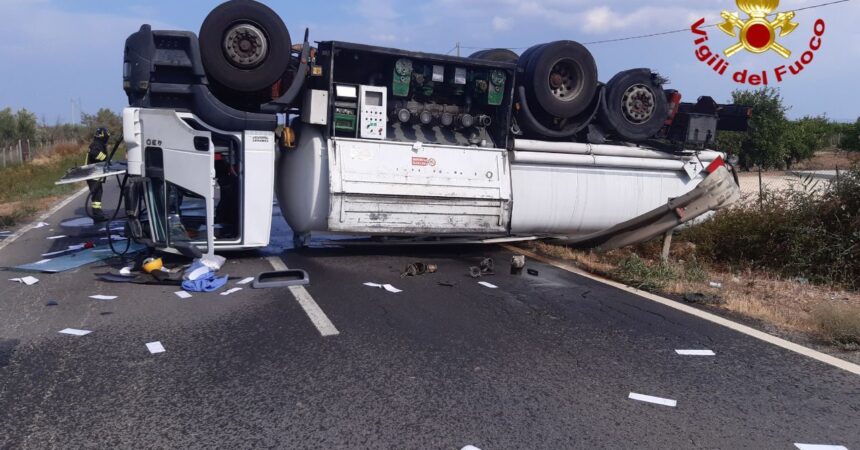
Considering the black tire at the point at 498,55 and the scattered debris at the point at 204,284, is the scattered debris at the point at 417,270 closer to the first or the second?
the scattered debris at the point at 204,284

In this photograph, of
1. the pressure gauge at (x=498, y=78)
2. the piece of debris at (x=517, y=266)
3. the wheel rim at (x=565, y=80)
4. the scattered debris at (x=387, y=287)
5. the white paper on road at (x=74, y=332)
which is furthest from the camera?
the wheel rim at (x=565, y=80)

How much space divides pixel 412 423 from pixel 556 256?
582cm

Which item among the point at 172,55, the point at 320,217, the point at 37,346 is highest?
the point at 172,55

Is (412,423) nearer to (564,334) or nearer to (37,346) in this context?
(564,334)

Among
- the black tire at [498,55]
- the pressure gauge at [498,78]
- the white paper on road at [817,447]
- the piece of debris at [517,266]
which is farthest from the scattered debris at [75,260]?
the white paper on road at [817,447]

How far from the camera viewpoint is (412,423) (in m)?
3.64

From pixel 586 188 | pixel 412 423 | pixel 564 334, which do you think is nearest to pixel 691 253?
pixel 586 188

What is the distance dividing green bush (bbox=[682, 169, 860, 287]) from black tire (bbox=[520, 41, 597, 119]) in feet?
7.75

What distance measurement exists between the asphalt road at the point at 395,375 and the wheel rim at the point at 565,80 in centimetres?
314

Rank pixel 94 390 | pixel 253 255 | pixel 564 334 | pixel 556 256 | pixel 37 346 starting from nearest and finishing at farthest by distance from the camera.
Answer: pixel 94 390, pixel 37 346, pixel 564 334, pixel 253 255, pixel 556 256

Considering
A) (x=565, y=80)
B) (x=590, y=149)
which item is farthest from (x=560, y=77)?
(x=590, y=149)

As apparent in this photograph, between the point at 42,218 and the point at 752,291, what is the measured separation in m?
11.6

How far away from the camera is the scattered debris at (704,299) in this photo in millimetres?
6426

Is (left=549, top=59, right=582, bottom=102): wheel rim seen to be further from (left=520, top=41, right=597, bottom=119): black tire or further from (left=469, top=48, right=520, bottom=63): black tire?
(left=469, top=48, right=520, bottom=63): black tire
